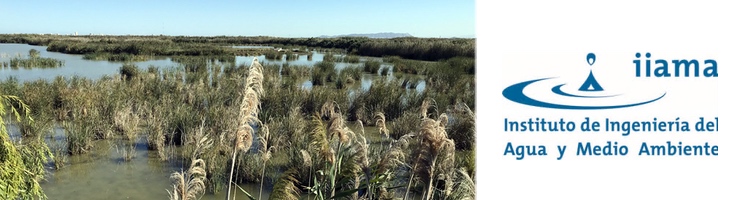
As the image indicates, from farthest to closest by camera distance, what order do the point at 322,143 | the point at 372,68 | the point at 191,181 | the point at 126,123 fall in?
1. the point at 372,68
2. the point at 126,123
3. the point at 322,143
4. the point at 191,181

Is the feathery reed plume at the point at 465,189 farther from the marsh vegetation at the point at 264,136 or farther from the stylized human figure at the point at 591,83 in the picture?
the stylized human figure at the point at 591,83

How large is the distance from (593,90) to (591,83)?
0.05 metres

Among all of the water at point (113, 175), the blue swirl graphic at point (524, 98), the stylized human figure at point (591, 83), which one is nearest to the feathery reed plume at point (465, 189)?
the blue swirl graphic at point (524, 98)

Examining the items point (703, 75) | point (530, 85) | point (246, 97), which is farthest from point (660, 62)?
point (246, 97)

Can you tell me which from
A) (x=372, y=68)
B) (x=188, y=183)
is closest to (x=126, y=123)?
(x=188, y=183)

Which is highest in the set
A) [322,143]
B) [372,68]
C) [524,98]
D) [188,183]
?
[372,68]

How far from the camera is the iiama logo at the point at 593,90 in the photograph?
3.65 meters

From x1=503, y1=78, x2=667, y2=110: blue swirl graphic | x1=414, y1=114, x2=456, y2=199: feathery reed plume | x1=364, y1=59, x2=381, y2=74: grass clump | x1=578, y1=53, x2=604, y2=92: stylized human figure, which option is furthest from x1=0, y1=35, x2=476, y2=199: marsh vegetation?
x1=364, y1=59, x2=381, y2=74: grass clump

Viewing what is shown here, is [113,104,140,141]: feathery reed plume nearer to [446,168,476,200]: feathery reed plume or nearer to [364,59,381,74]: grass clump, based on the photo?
[446,168,476,200]: feathery reed plume

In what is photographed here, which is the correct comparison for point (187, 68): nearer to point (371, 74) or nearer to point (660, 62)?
point (371, 74)

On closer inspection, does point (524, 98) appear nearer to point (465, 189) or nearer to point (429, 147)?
point (465, 189)

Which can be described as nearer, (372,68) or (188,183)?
(188,183)

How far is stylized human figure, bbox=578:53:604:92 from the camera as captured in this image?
3.74 m

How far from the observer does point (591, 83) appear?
384 cm
